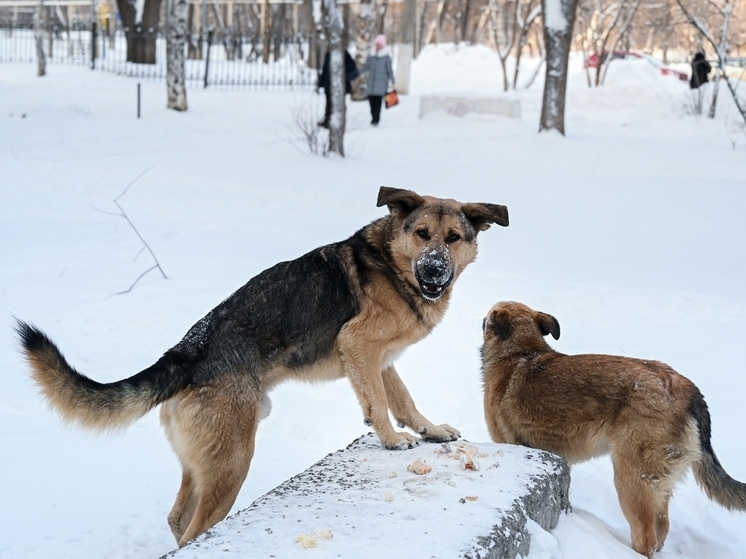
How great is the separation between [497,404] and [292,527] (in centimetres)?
202

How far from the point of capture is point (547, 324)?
206 inches

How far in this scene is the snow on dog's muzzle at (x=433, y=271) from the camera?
4.41 m

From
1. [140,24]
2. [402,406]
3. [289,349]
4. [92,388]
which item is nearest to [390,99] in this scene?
[140,24]

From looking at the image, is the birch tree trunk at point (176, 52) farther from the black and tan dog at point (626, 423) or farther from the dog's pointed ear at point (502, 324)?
the black and tan dog at point (626, 423)

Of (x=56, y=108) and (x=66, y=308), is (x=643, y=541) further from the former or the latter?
(x=56, y=108)

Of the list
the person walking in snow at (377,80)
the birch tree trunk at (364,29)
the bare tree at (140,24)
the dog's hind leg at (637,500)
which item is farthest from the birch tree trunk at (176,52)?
the dog's hind leg at (637,500)

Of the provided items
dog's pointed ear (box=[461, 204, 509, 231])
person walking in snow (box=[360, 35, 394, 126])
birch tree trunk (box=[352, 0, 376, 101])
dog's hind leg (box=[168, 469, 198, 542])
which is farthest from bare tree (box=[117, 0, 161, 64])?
dog's hind leg (box=[168, 469, 198, 542])

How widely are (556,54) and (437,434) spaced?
13560mm

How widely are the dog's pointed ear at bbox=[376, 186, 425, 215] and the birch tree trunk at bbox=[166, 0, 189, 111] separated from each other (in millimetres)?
15251

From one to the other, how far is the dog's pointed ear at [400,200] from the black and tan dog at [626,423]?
1.17 meters

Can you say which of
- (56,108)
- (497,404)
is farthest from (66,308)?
(56,108)

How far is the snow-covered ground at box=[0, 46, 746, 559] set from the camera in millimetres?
4902

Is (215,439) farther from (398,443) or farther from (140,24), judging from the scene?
(140,24)

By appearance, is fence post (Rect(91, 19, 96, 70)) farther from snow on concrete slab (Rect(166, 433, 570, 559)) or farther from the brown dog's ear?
snow on concrete slab (Rect(166, 433, 570, 559))
